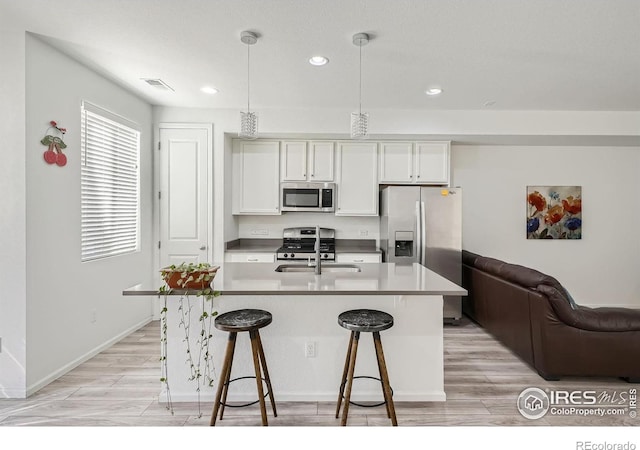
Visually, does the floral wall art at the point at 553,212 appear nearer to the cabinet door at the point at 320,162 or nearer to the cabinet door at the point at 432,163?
the cabinet door at the point at 432,163

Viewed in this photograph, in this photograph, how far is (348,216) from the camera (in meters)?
4.66

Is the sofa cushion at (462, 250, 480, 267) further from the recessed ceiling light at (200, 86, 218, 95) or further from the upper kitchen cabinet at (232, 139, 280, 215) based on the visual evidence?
the recessed ceiling light at (200, 86, 218, 95)

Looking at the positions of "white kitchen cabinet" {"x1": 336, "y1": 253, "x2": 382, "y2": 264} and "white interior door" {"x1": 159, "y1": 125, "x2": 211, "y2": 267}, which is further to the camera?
"white kitchen cabinet" {"x1": 336, "y1": 253, "x2": 382, "y2": 264}

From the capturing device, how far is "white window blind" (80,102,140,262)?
3.05m

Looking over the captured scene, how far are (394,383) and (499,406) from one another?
689mm

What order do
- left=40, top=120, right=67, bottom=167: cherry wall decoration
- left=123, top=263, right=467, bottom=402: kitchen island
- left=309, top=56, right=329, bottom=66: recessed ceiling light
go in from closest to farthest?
1. left=123, top=263, right=467, bottom=402: kitchen island
2. left=40, top=120, right=67, bottom=167: cherry wall decoration
3. left=309, top=56, right=329, bottom=66: recessed ceiling light

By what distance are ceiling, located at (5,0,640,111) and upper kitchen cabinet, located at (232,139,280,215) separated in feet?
2.62

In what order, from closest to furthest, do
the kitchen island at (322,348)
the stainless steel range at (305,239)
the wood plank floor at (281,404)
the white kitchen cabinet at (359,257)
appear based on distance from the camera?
the wood plank floor at (281,404) → the kitchen island at (322,348) → the white kitchen cabinet at (359,257) → the stainless steel range at (305,239)

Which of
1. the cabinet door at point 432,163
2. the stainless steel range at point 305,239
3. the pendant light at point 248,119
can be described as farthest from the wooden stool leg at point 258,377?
the cabinet door at point 432,163

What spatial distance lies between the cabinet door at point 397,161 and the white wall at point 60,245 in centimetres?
297

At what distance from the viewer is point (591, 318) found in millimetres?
2547

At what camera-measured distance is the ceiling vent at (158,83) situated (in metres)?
3.27

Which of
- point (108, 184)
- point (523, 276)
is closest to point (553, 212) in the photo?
point (523, 276)

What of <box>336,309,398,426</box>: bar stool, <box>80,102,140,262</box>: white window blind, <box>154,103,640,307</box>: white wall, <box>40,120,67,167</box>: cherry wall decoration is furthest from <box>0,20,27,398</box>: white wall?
<box>154,103,640,307</box>: white wall
